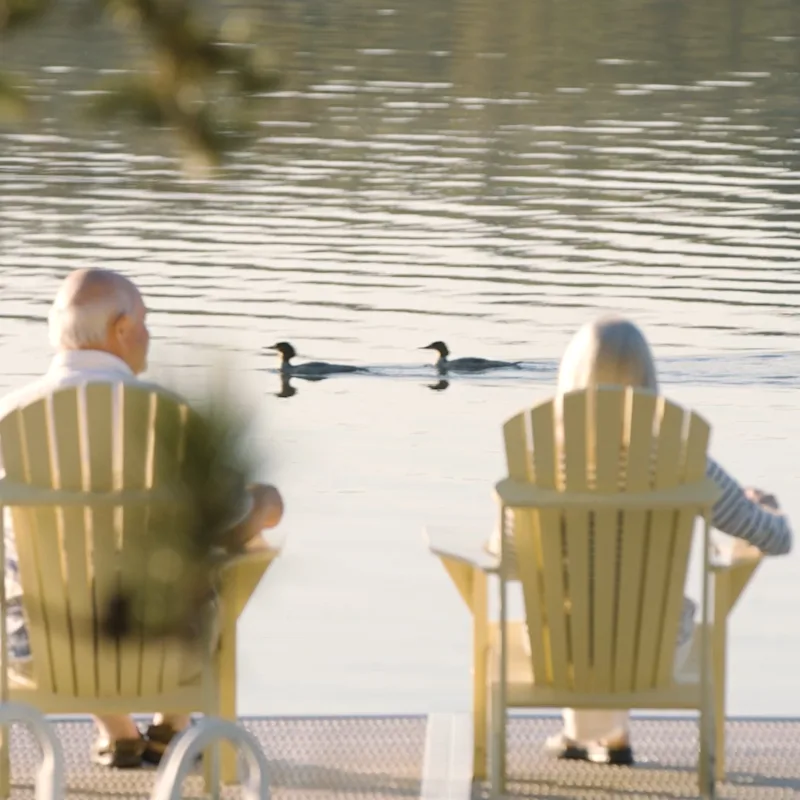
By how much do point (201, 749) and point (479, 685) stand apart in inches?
54.7

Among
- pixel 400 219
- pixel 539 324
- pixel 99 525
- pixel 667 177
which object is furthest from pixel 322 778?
pixel 667 177

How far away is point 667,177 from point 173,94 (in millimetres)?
22088

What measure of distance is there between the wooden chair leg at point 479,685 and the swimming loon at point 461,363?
9.48 metres

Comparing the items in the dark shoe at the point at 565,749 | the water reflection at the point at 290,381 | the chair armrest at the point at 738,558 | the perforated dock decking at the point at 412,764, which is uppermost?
the chair armrest at the point at 738,558

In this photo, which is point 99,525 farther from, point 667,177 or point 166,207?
point 667,177

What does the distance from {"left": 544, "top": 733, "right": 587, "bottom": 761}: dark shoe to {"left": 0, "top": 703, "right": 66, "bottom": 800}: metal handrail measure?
145 cm

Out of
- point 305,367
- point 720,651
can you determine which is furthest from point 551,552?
point 305,367

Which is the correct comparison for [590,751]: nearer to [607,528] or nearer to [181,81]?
[607,528]

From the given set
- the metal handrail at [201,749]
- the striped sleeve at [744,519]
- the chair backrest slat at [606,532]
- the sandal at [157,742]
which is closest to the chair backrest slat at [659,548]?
the chair backrest slat at [606,532]

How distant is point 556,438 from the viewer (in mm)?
4914

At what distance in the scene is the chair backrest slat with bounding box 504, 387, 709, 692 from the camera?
489cm

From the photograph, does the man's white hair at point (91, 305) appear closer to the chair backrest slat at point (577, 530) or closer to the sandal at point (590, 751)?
the chair backrest slat at point (577, 530)

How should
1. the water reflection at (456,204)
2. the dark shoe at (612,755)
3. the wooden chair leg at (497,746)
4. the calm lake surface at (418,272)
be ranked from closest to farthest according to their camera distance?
the wooden chair leg at (497,746), the dark shoe at (612,755), the calm lake surface at (418,272), the water reflection at (456,204)

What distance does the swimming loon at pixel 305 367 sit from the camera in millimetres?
14930
